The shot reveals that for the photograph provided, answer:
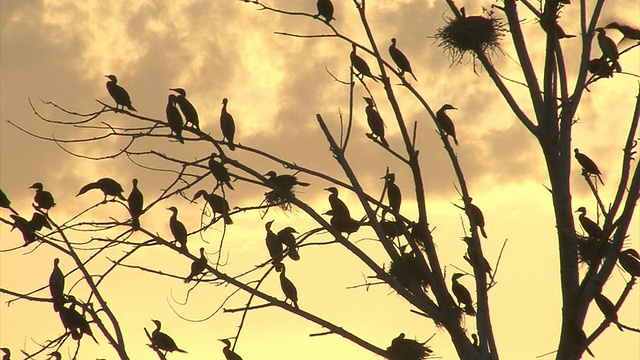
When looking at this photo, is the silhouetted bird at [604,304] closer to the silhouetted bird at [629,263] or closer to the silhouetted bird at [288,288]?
the silhouetted bird at [629,263]

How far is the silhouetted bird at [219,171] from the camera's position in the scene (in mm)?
7887

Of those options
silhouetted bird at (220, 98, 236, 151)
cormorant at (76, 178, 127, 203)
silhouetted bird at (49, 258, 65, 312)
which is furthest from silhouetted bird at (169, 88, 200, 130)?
silhouetted bird at (49, 258, 65, 312)

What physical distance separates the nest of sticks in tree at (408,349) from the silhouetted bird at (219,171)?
2.59 metres

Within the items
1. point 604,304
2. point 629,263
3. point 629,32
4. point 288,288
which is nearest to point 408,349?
point 288,288

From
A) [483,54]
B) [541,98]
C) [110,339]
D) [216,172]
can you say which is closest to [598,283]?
[541,98]

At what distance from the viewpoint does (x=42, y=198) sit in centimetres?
969

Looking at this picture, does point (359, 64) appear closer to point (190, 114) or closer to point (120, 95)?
point (190, 114)

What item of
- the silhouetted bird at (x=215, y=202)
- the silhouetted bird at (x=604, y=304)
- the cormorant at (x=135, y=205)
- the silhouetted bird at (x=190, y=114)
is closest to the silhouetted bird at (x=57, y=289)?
the cormorant at (x=135, y=205)

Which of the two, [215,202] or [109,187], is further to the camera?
[109,187]

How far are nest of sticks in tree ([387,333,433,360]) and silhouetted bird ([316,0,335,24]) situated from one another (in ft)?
10.4

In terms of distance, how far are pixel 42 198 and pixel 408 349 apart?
385 centimetres

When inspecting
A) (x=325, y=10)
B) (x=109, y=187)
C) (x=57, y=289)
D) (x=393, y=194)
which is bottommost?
(x=57, y=289)

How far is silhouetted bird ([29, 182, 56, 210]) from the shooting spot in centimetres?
959

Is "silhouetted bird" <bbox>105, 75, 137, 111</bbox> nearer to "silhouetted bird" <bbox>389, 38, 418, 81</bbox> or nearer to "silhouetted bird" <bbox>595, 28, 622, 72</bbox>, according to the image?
"silhouetted bird" <bbox>389, 38, 418, 81</bbox>
